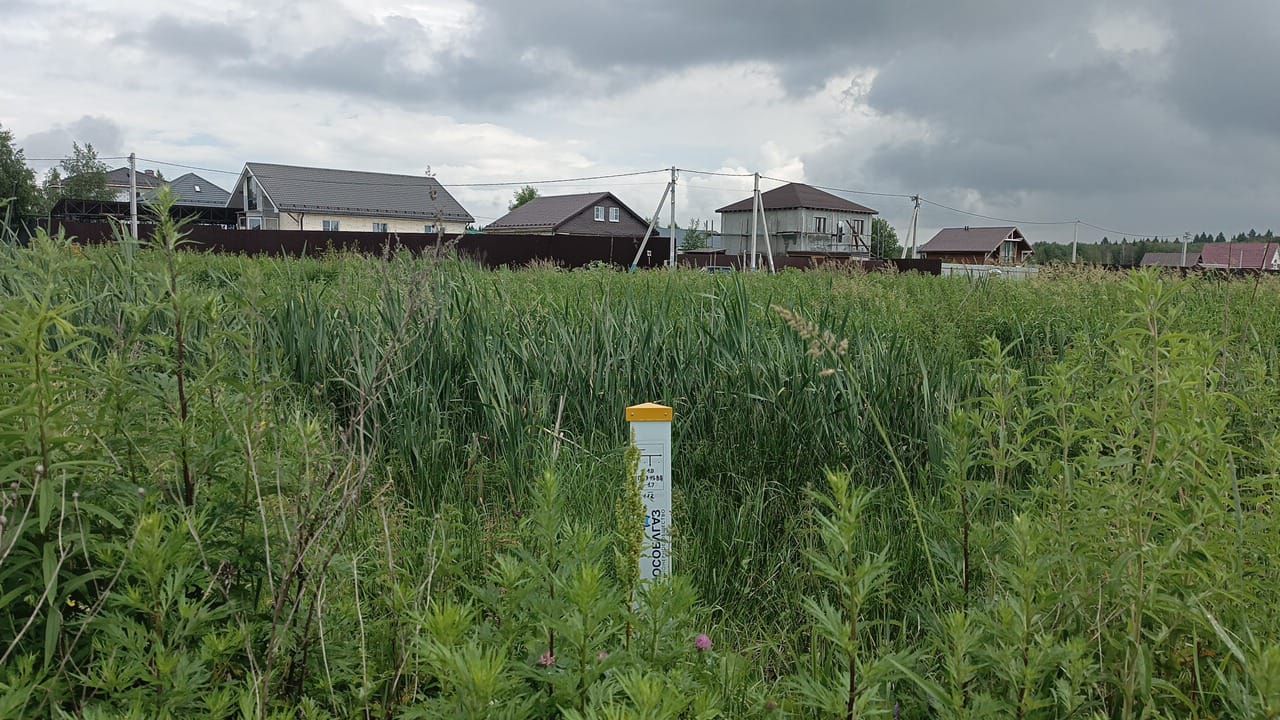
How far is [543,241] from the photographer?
23.7 meters

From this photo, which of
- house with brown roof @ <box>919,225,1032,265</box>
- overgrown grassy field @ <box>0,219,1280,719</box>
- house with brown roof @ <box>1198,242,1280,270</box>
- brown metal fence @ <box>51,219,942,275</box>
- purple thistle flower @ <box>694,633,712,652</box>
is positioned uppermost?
house with brown roof @ <box>919,225,1032,265</box>

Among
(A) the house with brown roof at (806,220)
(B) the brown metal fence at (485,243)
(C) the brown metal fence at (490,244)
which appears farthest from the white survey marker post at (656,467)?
(A) the house with brown roof at (806,220)

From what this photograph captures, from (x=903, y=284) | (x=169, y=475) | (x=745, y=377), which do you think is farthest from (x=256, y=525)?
(x=903, y=284)

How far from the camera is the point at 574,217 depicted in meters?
56.2

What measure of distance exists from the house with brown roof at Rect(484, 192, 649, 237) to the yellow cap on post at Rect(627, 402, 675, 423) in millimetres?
52545

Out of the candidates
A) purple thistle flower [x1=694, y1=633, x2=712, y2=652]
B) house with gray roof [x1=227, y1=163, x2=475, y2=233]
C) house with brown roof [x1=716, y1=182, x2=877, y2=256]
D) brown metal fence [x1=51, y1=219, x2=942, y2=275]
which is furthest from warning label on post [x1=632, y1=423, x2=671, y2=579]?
house with brown roof [x1=716, y1=182, x2=877, y2=256]

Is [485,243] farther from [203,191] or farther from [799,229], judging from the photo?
[203,191]

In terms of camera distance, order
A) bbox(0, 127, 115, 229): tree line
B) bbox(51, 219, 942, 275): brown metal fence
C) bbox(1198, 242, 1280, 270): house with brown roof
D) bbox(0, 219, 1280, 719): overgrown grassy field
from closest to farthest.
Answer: bbox(0, 219, 1280, 719): overgrown grassy field
bbox(1198, 242, 1280, 270): house with brown roof
bbox(51, 219, 942, 275): brown metal fence
bbox(0, 127, 115, 229): tree line

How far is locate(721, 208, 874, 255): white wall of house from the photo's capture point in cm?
5728

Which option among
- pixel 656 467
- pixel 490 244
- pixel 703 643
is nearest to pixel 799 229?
pixel 490 244

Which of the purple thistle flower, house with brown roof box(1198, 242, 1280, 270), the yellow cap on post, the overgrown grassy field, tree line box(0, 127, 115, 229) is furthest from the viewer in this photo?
tree line box(0, 127, 115, 229)

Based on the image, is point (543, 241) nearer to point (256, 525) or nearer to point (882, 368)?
point (882, 368)

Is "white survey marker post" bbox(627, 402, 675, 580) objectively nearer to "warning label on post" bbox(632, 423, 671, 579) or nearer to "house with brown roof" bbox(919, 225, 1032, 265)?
"warning label on post" bbox(632, 423, 671, 579)

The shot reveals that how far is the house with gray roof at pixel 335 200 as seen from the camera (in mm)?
48375
